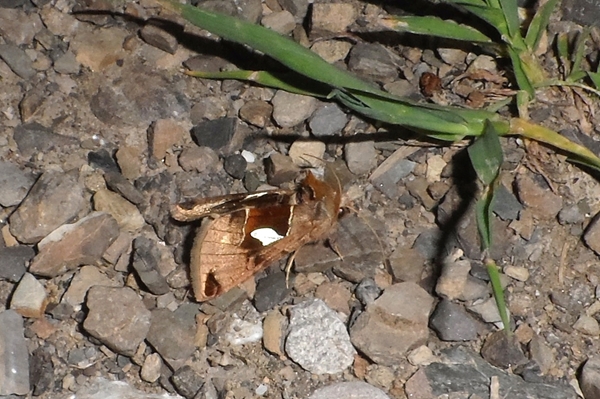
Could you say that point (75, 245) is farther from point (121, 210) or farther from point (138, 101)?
point (138, 101)

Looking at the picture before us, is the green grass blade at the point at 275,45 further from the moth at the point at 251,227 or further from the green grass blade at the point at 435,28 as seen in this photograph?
the moth at the point at 251,227

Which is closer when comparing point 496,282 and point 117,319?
point 496,282

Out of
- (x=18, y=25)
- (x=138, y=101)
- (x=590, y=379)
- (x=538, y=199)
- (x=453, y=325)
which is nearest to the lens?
(x=590, y=379)

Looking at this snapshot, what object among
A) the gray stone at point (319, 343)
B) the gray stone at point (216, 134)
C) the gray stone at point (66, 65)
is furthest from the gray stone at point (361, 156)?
the gray stone at point (66, 65)

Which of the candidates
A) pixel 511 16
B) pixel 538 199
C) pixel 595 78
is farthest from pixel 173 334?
pixel 595 78

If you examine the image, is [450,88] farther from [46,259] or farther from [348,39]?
[46,259]

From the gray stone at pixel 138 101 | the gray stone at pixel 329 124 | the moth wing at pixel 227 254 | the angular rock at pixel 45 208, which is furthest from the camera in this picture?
the gray stone at pixel 138 101
